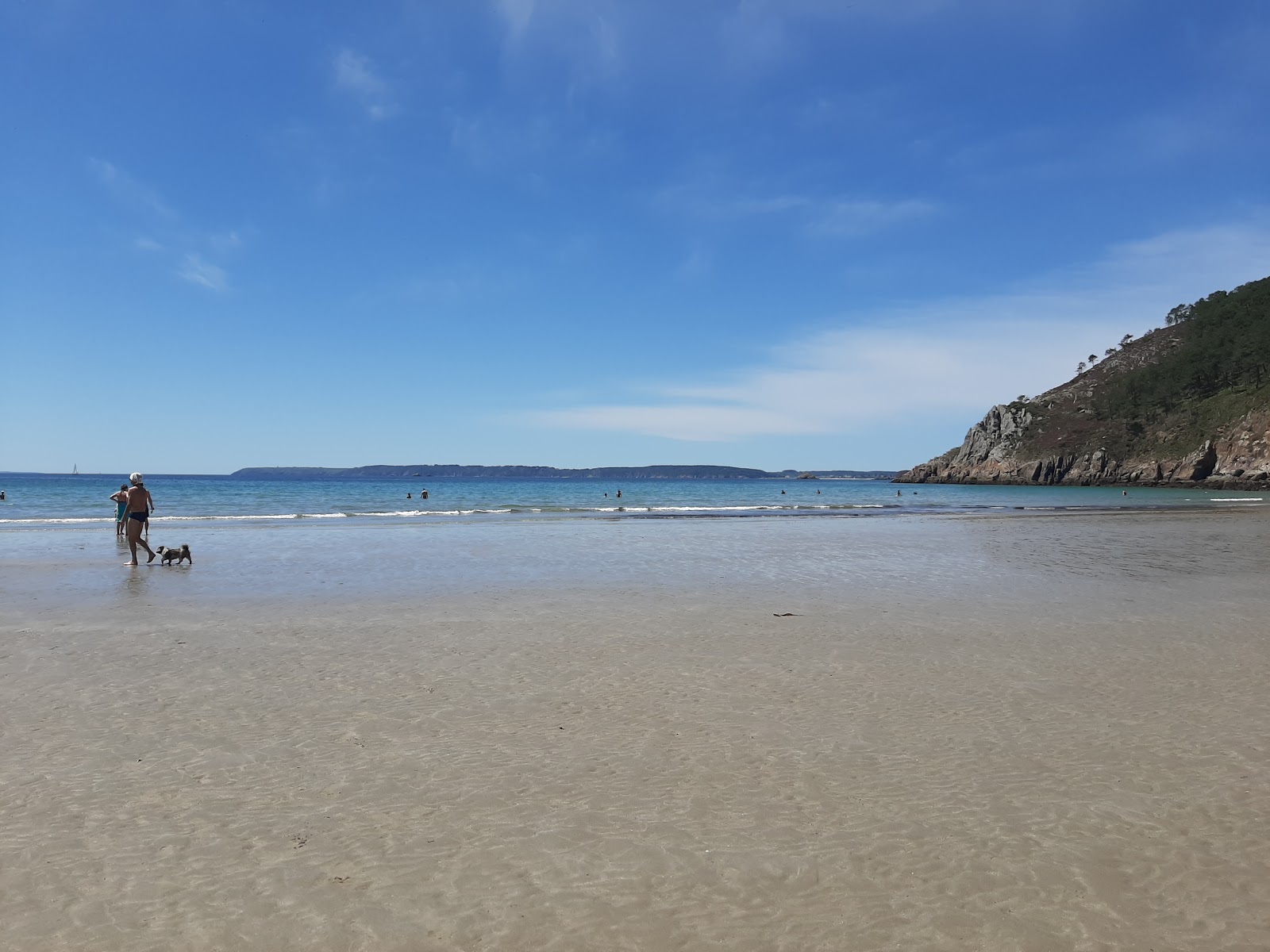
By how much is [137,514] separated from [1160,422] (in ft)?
487

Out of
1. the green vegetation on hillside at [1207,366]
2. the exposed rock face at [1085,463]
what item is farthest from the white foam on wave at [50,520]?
the green vegetation on hillside at [1207,366]

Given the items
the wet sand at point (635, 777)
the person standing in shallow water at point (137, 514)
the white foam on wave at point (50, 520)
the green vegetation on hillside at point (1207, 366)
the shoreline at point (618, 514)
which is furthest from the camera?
the green vegetation on hillside at point (1207, 366)

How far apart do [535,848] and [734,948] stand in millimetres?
1461

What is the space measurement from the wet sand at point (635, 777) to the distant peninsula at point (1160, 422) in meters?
105

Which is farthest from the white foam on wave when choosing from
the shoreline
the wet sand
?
the wet sand

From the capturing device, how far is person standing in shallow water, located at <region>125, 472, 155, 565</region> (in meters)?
20.5

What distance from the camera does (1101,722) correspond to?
734 centimetres

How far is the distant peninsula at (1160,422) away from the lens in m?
105

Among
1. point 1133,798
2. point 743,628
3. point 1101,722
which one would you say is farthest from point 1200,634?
point 1133,798

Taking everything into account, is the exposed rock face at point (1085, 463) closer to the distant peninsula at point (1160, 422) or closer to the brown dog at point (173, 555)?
the distant peninsula at point (1160, 422)

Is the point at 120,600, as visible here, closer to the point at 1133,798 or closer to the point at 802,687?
the point at 802,687

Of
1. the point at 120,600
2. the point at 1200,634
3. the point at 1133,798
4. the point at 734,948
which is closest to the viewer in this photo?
the point at 734,948

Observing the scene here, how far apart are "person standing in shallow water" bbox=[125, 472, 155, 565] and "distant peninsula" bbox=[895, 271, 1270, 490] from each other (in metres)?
109

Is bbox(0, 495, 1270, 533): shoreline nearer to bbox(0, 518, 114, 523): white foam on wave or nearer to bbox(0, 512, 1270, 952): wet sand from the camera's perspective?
bbox(0, 518, 114, 523): white foam on wave
